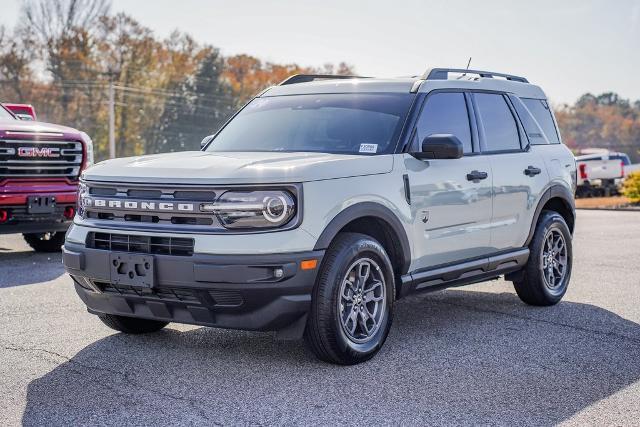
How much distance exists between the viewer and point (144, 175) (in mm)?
5332

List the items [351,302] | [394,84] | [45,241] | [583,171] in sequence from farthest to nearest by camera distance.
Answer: [583,171] → [45,241] → [394,84] → [351,302]

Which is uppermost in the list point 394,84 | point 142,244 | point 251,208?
point 394,84

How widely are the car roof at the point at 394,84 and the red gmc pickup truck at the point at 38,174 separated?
4.37m

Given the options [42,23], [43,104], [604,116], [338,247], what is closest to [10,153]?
[338,247]

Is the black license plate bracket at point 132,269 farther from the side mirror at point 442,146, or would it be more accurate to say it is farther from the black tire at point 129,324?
the side mirror at point 442,146

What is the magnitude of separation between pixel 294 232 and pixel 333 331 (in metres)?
0.69

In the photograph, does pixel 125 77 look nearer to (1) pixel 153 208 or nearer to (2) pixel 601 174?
(2) pixel 601 174

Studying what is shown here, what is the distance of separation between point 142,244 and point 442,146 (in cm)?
216

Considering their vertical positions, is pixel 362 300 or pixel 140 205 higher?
pixel 140 205

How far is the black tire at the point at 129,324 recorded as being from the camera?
241 inches

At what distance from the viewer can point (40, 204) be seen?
10.4 metres

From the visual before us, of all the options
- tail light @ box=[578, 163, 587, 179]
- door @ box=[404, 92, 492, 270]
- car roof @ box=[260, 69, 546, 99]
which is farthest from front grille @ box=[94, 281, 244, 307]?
tail light @ box=[578, 163, 587, 179]

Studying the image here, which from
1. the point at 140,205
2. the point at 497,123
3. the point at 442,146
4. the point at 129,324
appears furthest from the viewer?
the point at 497,123

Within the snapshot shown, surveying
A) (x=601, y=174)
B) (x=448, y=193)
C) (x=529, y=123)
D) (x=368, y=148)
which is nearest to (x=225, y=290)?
(x=368, y=148)
